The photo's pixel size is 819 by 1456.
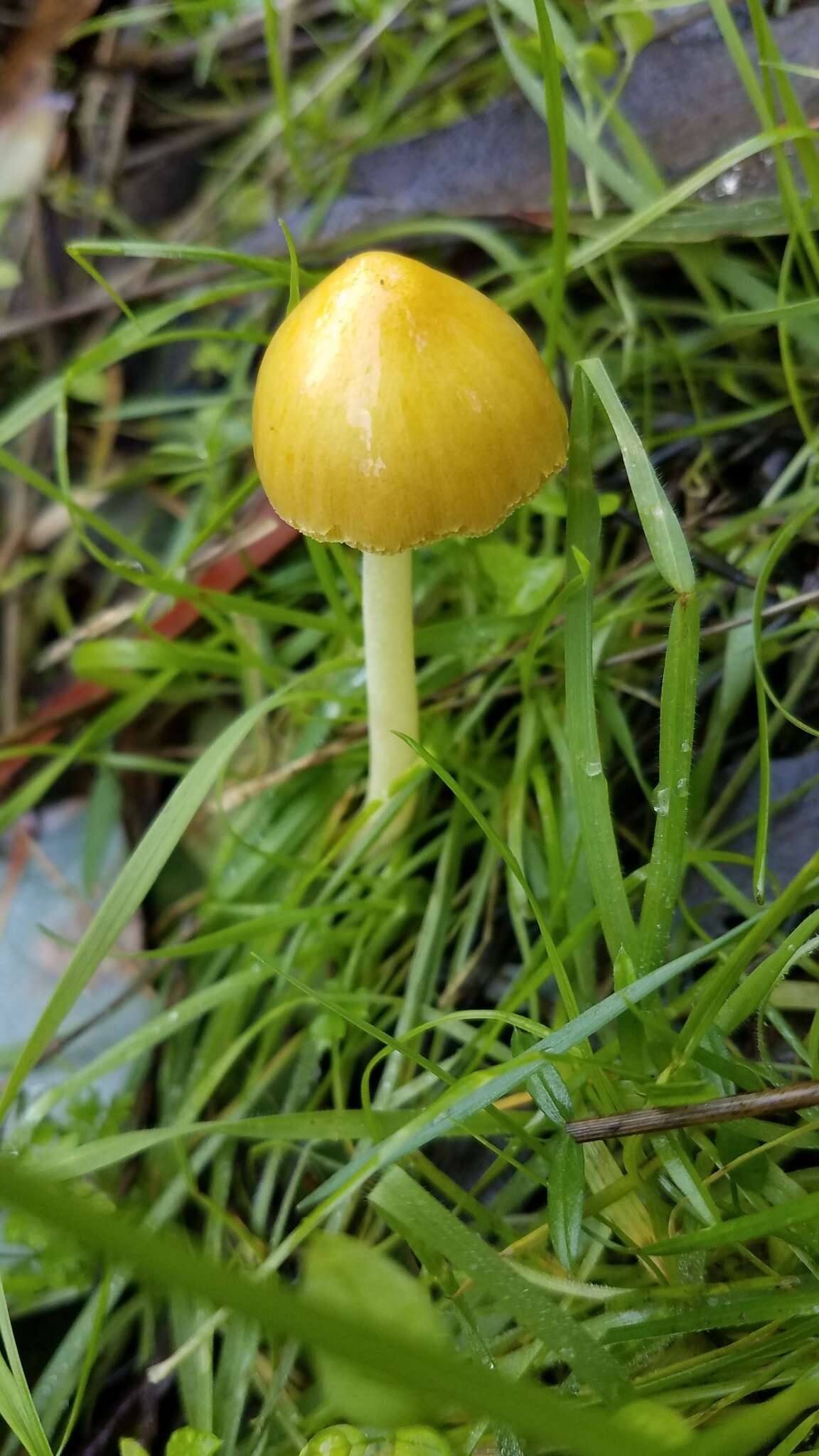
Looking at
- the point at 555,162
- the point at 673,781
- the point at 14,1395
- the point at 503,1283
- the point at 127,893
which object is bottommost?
the point at 14,1395

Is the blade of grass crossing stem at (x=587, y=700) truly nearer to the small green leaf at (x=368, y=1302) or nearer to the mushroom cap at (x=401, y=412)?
the mushroom cap at (x=401, y=412)

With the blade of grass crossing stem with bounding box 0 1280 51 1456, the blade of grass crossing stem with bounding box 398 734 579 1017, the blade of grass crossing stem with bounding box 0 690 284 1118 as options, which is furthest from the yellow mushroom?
the blade of grass crossing stem with bounding box 0 1280 51 1456

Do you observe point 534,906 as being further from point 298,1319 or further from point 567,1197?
point 298,1319

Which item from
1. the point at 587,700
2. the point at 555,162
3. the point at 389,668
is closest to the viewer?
the point at 587,700

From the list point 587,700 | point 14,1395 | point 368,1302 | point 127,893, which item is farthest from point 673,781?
point 14,1395

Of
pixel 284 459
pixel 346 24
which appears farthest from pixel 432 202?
pixel 284 459

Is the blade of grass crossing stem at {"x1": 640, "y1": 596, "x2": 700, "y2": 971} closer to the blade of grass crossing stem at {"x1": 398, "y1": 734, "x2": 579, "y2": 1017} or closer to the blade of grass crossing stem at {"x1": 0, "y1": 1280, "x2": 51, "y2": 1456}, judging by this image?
the blade of grass crossing stem at {"x1": 398, "y1": 734, "x2": 579, "y2": 1017}

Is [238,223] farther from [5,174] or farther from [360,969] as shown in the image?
[360,969]
